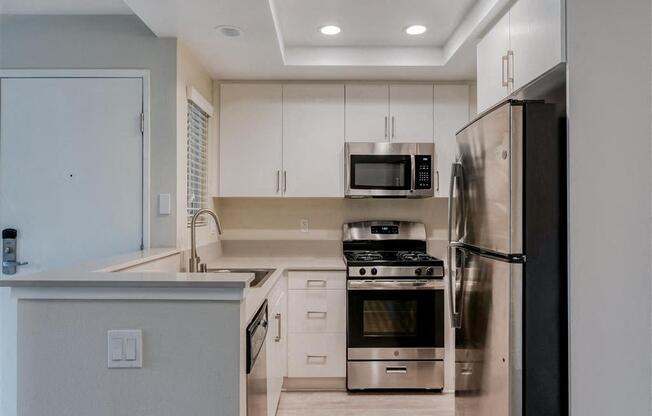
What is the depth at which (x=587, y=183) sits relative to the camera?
1.42m

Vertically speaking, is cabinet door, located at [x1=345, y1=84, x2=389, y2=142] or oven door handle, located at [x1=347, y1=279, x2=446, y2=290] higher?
cabinet door, located at [x1=345, y1=84, x2=389, y2=142]

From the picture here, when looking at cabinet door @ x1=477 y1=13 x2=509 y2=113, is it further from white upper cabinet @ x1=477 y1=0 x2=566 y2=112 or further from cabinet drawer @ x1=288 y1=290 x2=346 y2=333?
cabinet drawer @ x1=288 y1=290 x2=346 y2=333

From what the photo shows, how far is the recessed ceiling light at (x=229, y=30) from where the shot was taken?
220cm

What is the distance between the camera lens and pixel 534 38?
5.49 ft

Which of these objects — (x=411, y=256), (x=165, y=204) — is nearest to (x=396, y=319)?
(x=411, y=256)

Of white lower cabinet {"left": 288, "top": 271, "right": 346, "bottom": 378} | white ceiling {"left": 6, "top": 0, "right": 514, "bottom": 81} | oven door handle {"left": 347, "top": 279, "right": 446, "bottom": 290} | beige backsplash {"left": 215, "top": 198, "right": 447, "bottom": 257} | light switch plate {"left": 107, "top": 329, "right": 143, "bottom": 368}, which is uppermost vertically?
white ceiling {"left": 6, "top": 0, "right": 514, "bottom": 81}

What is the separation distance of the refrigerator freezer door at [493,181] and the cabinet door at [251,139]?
1.60m

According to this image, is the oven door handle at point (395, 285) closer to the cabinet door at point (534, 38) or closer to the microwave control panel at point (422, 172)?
the microwave control panel at point (422, 172)

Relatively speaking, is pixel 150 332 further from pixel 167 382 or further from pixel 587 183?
pixel 587 183

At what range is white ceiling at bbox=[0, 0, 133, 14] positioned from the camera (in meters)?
2.18

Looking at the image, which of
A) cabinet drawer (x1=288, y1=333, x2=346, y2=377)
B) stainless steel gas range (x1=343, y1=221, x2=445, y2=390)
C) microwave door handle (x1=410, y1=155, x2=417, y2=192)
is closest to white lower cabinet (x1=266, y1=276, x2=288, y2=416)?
cabinet drawer (x1=288, y1=333, x2=346, y2=377)

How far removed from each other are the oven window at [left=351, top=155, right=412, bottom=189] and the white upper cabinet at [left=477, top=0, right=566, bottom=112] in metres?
0.82

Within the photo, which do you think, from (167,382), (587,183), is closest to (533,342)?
(587,183)

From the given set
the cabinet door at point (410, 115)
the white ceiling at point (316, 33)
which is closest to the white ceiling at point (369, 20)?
the white ceiling at point (316, 33)
